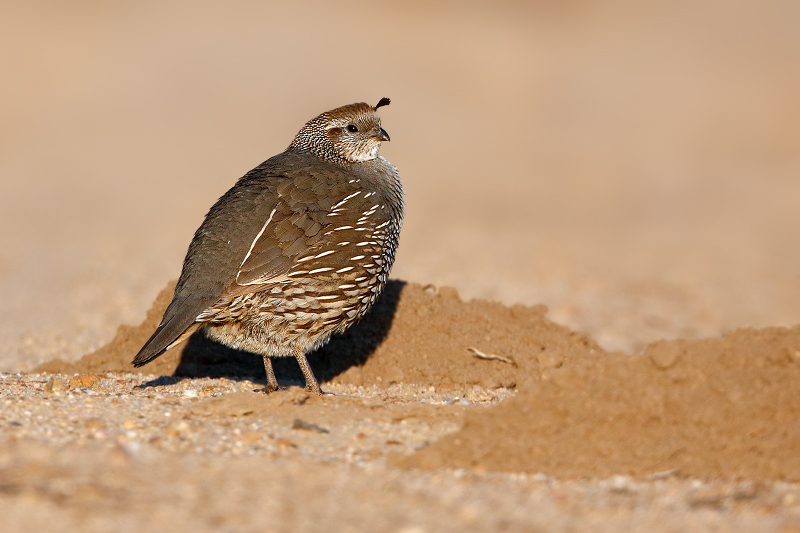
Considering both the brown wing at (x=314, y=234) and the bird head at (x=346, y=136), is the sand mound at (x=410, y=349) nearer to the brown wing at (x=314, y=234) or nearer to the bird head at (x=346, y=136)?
the brown wing at (x=314, y=234)

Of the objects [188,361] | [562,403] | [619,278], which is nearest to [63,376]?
[188,361]

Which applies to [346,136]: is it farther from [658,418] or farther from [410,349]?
[658,418]

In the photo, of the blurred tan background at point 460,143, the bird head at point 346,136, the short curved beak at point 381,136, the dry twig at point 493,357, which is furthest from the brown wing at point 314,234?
the blurred tan background at point 460,143

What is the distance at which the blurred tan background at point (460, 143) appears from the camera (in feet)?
44.9

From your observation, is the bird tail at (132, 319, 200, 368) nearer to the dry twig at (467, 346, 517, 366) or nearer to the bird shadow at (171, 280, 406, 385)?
the bird shadow at (171, 280, 406, 385)

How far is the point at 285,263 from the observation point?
6969 millimetres

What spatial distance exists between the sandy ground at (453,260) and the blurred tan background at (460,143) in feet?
0.39

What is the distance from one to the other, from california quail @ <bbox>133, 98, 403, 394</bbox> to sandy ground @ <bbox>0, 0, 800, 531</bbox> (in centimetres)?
62

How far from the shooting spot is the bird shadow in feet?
27.2

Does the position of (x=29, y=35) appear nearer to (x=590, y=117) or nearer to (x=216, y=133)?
(x=216, y=133)

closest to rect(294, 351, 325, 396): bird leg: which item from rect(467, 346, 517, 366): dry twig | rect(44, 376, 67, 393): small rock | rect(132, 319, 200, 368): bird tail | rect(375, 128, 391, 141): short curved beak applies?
rect(132, 319, 200, 368): bird tail

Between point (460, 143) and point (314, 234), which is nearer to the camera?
point (314, 234)

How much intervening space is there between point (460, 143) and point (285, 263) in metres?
20.6

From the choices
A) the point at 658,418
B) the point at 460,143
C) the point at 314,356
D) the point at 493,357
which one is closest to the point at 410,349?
the point at 493,357
